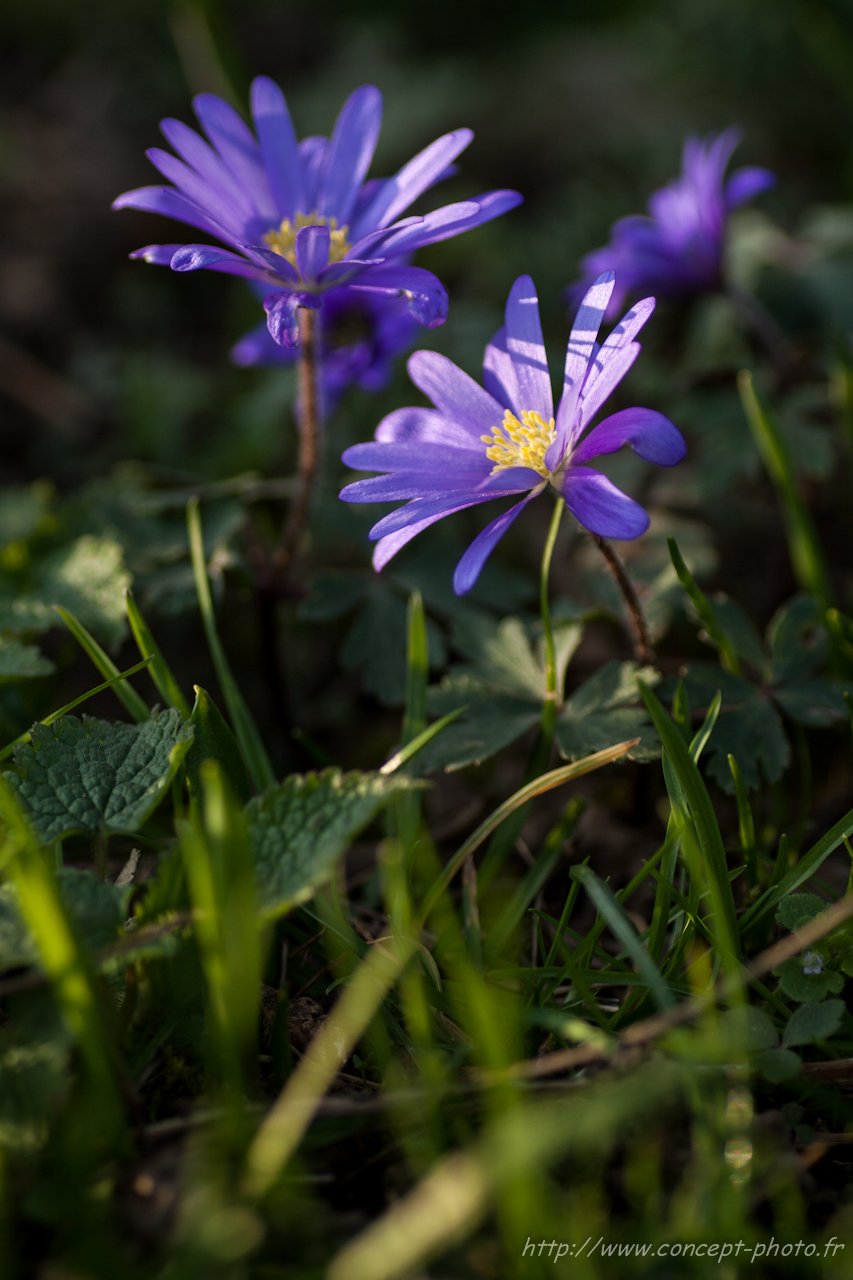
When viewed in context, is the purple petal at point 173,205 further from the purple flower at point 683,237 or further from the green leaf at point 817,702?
the green leaf at point 817,702

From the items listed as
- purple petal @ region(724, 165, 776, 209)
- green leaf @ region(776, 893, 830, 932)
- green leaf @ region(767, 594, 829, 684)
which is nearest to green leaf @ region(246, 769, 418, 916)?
green leaf @ region(776, 893, 830, 932)

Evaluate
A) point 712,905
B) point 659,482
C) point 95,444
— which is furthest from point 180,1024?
point 95,444

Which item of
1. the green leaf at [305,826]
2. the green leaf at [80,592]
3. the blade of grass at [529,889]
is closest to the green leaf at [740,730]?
the blade of grass at [529,889]

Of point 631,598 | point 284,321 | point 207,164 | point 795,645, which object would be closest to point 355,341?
point 207,164

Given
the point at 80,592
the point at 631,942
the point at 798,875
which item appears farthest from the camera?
the point at 80,592

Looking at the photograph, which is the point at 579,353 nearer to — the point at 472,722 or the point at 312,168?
the point at 472,722

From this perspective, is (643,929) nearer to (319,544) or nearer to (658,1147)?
(658,1147)
